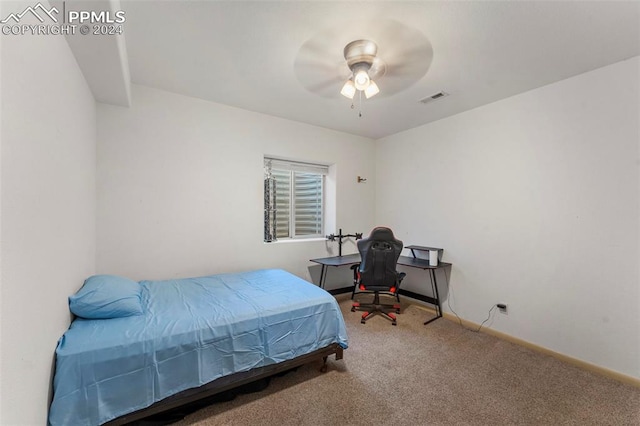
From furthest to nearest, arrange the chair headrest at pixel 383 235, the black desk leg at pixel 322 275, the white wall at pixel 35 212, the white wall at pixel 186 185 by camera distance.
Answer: the black desk leg at pixel 322 275
the chair headrest at pixel 383 235
the white wall at pixel 186 185
the white wall at pixel 35 212

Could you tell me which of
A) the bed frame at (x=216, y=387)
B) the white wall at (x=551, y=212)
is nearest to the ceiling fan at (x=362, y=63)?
the white wall at (x=551, y=212)

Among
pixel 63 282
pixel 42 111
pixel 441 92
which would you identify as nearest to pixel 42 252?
pixel 63 282

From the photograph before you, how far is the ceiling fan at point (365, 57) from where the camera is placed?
183 cm

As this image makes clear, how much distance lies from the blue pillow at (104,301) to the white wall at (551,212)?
344 centimetres

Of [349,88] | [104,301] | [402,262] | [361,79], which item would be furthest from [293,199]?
[104,301]

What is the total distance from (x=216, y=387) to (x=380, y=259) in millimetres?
2153

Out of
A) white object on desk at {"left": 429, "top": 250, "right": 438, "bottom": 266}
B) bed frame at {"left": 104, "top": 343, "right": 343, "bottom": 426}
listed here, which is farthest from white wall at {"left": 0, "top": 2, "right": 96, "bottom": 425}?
white object on desk at {"left": 429, "top": 250, "right": 438, "bottom": 266}

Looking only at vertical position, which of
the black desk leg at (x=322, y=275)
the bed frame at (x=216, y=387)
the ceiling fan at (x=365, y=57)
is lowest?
the bed frame at (x=216, y=387)

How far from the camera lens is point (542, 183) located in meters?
2.65

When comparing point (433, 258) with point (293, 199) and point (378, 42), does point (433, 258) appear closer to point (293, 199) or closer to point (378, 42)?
point (293, 199)

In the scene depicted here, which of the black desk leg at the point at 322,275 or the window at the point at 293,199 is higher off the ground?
the window at the point at 293,199

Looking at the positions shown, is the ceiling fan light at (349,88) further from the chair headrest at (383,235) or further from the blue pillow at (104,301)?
the blue pillow at (104,301)

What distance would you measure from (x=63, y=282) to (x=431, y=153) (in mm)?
3964

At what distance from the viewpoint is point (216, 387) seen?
5.84 ft
